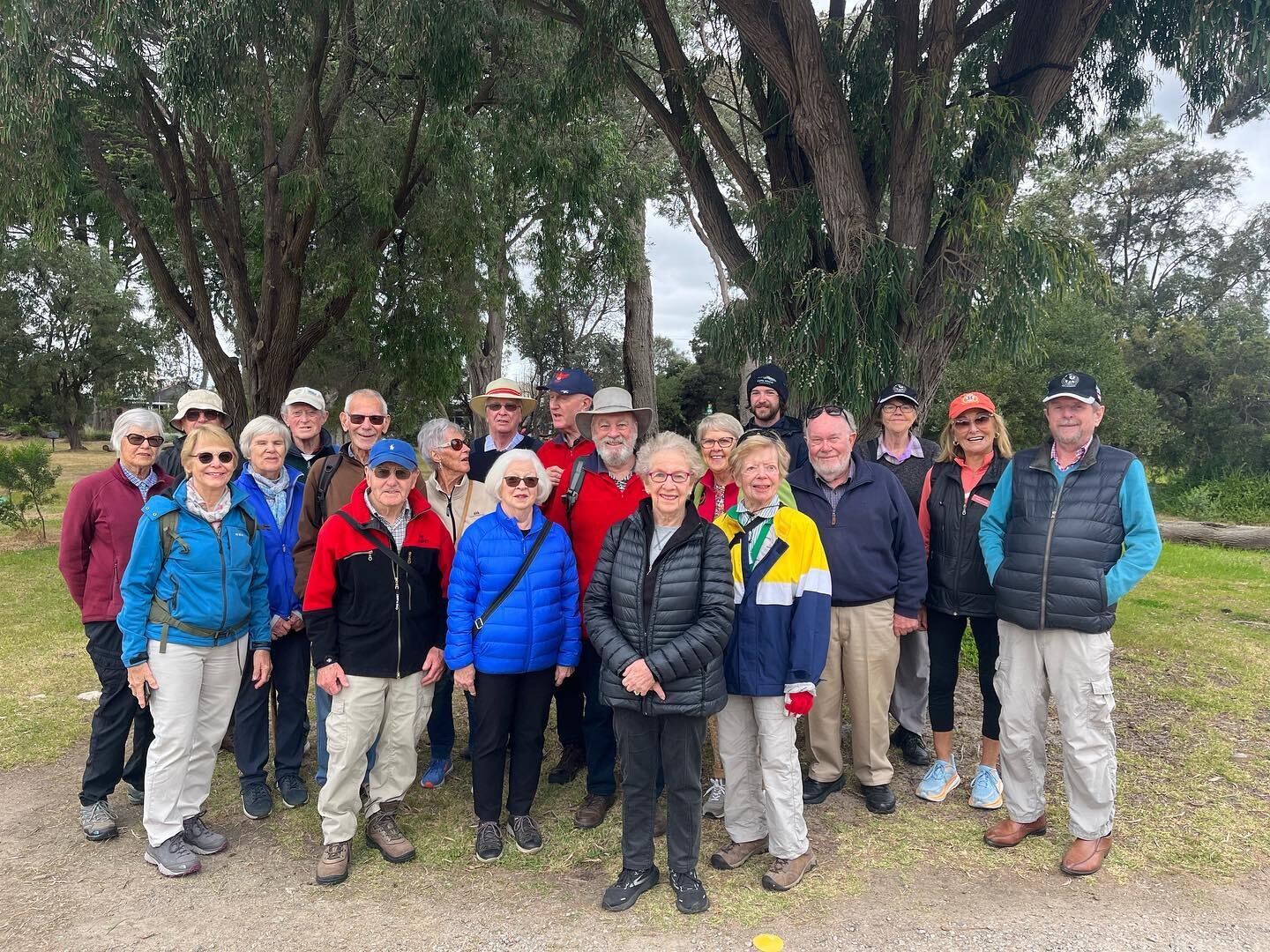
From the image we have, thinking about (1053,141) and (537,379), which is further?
(537,379)

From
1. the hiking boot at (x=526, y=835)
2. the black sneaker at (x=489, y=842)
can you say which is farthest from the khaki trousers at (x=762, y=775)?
the black sneaker at (x=489, y=842)

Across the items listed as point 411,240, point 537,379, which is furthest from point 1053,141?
point 537,379


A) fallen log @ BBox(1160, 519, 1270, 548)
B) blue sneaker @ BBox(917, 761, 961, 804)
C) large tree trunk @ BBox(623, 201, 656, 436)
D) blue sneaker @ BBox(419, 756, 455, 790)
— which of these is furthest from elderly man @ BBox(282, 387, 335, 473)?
fallen log @ BBox(1160, 519, 1270, 548)

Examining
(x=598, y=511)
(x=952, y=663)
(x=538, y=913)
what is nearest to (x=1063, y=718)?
(x=952, y=663)

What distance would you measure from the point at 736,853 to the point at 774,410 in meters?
2.37

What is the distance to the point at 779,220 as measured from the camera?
19.9 ft

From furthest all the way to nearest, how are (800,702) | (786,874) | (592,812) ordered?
(592,812), (786,874), (800,702)

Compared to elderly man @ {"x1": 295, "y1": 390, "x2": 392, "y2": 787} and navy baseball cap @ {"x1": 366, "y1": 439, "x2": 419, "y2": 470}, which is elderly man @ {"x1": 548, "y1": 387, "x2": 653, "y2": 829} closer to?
navy baseball cap @ {"x1": 366, "y1": 439, "x2": 419, "y2": 470}

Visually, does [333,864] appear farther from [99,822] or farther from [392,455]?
[392,455]

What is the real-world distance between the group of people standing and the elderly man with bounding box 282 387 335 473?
0.30 meters

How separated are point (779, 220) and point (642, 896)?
4600 millimetres

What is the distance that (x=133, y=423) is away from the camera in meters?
3.93

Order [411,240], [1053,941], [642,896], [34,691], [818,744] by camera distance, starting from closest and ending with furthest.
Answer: [1053,941]
[642,896]
[818,744]
[34,691]
[411,240]

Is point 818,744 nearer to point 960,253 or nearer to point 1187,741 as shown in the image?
point 1187,741
